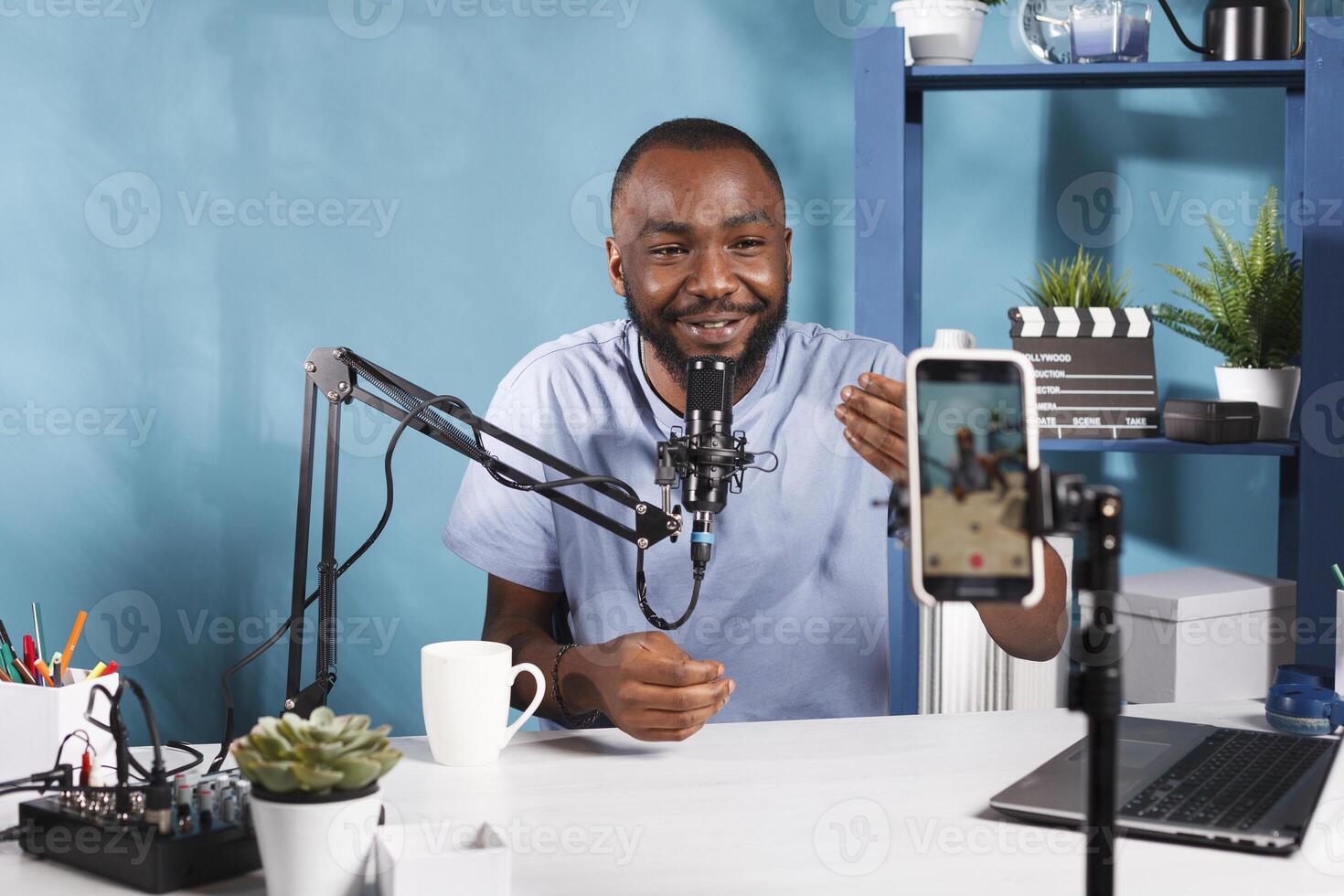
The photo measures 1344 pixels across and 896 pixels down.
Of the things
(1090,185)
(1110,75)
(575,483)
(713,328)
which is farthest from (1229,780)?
(1090,185)

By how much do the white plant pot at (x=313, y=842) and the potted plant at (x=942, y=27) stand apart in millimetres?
1732

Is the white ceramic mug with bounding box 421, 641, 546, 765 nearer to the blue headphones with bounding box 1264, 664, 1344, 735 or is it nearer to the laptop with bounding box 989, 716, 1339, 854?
the laptop with bounding box 989, 716, 1339, 854

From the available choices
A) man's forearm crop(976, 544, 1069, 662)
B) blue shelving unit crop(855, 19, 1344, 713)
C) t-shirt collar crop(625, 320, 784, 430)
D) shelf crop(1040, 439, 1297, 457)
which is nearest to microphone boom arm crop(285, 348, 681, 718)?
man's forearm crop(976, 544, 1069, 662)

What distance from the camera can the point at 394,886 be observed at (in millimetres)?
869

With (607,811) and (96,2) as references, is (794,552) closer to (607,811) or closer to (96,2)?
(607,811)

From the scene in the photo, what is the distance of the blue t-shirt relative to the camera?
192cm

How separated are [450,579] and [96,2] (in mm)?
1268

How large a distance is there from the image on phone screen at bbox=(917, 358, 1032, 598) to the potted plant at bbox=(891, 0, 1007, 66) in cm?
160

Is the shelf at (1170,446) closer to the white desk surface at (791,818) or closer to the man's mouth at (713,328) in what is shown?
the man's mouth at (713,328)

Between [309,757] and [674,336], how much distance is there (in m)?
1.19

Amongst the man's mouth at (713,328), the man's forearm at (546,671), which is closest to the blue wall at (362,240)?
the man's mouth at (713,328)

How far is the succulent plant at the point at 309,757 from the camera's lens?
2.91 ft

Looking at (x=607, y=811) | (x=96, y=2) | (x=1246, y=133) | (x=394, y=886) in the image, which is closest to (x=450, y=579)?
(x=96, y=2)

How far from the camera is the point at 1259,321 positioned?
221 centimetres
